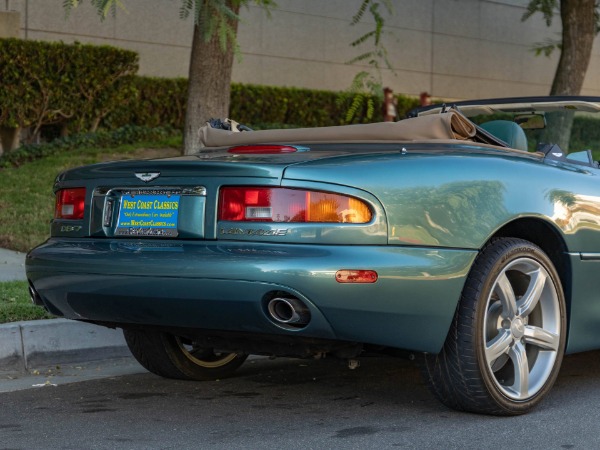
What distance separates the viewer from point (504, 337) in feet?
15.0

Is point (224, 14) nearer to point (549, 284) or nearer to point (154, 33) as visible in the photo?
point (549, 284)

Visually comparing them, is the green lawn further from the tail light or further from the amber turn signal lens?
the amber turn signal lens

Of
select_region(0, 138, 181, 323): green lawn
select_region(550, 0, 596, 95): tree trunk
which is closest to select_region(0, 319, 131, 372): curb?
select_region(0, 138, 181, 323): green lawn

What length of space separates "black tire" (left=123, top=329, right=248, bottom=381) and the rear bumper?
0.89 m

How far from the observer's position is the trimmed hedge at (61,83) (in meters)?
12.6

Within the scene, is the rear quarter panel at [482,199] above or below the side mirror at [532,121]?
below

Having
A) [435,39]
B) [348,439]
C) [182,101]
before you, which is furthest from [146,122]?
[348,439]

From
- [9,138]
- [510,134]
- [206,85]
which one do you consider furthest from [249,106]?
[510,134]

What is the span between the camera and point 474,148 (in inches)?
184

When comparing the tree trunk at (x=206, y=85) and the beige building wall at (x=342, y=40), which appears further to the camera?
the beige building wall at (x=342, y=40)

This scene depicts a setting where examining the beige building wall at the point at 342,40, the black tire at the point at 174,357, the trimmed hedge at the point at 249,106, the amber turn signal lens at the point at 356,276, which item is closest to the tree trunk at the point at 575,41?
the trimmed hedge at the point at 249,106

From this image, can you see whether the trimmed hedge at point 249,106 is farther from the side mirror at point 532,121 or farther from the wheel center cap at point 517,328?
the wheel center cap at point 517,328

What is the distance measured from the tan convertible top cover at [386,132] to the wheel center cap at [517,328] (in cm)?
82

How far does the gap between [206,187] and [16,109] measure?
9.06 meters
